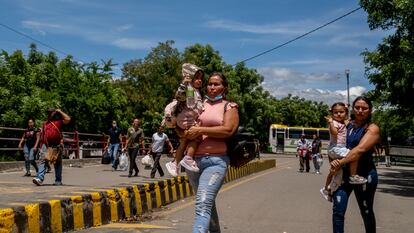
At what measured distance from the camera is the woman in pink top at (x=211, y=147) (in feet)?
15.1

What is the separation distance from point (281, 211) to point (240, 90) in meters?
46.6

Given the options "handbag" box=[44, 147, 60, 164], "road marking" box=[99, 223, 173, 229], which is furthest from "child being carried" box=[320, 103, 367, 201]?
"handbag" box=[44, 147, 60, 164]

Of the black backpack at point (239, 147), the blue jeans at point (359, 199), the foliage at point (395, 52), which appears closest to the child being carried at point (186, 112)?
the black backpack at point (239, 147)

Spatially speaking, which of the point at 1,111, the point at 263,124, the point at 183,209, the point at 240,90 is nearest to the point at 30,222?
the point at 183,209

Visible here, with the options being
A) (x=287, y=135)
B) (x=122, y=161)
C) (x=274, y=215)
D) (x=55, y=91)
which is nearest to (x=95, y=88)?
(x=55, y=91)

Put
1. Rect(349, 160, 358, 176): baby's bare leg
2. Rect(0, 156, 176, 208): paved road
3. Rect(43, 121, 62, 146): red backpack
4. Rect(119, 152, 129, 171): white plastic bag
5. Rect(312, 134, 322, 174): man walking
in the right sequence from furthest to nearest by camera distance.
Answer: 1. Rect(312, 134, 322, 174): man walking
2. Rect(119, 152, 129, 171): white plastic bag
3. Rect(43, 121, 62, 146): red backpack
4. Rect(0, 156, 176, 208): paved road
5. Rect(349, 160, 358, 176): baby's bare leg

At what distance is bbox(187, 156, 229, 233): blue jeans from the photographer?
4.51 meters

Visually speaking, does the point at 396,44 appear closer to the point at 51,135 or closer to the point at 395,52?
the point at 395,52

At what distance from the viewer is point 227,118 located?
4.76 m

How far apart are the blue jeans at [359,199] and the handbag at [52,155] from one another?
694 centimetres

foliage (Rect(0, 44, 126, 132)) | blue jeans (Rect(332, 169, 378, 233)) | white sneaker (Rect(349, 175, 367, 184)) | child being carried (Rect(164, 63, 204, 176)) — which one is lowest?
blue jeans (Rect(332, 169, 378, 233))

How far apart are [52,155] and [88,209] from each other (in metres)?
3.93

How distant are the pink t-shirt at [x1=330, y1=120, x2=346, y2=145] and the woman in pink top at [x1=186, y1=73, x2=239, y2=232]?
1.54 meters

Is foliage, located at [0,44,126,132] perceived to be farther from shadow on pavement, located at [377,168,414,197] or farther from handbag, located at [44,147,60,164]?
shadow on pavement, located at [377,168,414,197]
